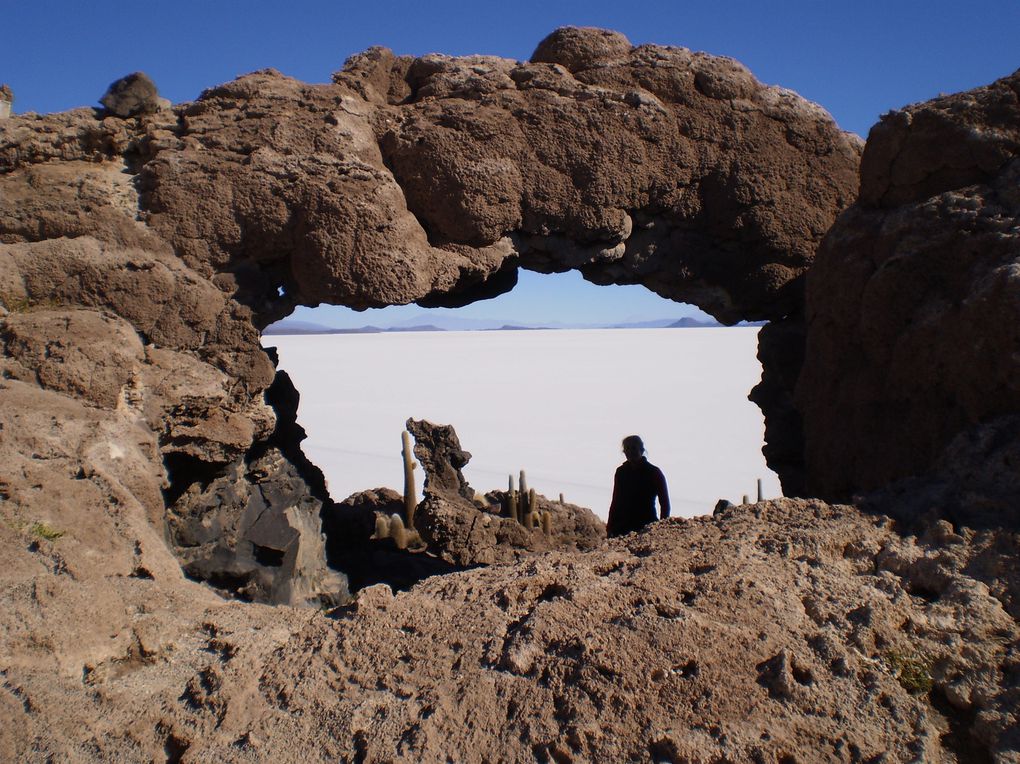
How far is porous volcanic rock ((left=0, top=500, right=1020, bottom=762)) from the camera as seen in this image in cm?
213

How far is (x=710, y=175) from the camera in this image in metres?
5.32

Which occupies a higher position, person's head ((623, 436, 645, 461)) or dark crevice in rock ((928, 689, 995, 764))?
person's head ((623, 436, 645, 461))

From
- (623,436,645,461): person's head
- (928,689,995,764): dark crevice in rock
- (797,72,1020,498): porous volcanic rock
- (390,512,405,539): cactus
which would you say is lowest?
(928,689,995,764): dark crevice in rock

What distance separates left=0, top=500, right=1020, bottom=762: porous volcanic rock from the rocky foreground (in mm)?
10

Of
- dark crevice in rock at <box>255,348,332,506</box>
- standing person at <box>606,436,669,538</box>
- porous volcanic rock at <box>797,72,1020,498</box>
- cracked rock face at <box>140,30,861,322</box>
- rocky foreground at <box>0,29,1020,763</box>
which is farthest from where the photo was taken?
dark crevice in rock at <box>255,348,332,506</box>

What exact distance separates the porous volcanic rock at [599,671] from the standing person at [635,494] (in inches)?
78.1

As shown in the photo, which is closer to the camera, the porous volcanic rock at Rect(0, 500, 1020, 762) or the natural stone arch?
the porous volcanic rock at Rect(0, 500, 1020, 762)

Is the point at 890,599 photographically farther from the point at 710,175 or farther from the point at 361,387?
the point at 361,387

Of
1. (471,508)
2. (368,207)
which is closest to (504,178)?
(368,207)

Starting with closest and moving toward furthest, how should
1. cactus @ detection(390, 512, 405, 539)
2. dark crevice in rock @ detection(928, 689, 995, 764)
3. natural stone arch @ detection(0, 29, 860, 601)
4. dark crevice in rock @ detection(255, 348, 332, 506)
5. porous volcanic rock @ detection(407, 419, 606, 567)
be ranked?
dark crevice in rock @ detection(928, 689, 995, 764), natural stone arch @ detection(0, 29, 860, 601), dark crevice in rock @ detection(255, 348, 332, 506), porous volcanic rock @ detection(407, 419, 606, 567), cactus @ detection(390, 512, 405, 539)

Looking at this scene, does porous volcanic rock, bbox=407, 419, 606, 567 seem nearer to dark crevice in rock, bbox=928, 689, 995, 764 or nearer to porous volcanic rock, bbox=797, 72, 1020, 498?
porous volcanic rock, bbox=797, 72, 1020, 498

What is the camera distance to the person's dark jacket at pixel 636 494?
15.7 feet

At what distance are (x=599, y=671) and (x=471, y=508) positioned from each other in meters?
5.06

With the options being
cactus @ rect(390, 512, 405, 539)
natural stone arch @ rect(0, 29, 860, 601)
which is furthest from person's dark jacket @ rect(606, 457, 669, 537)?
cactus @ rect(390, 512, 405, 539)
